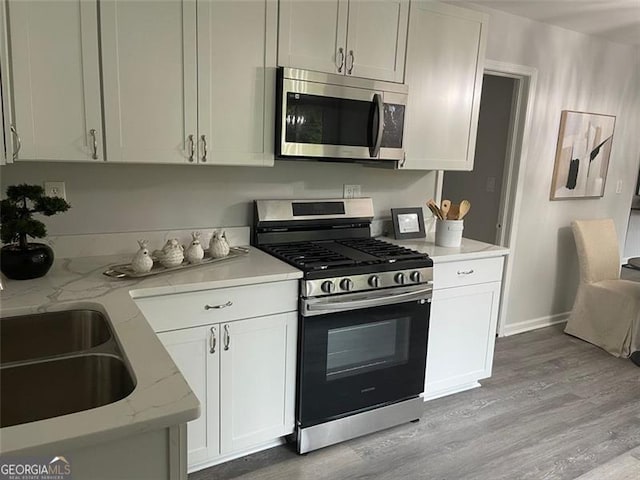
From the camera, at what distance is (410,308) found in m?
2.56

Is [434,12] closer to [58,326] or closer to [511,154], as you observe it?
[511,154]

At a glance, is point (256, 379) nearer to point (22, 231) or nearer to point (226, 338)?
point (226, 338)

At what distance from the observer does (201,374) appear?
209cm

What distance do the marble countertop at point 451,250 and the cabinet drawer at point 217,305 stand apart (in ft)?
2.99

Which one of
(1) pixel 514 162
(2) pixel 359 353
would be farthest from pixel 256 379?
(1) pixel 514 162

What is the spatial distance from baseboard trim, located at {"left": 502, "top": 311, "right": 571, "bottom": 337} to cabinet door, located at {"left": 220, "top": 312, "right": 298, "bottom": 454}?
8.04 feet

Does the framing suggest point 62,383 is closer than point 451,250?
Yes

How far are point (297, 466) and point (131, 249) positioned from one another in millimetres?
1341

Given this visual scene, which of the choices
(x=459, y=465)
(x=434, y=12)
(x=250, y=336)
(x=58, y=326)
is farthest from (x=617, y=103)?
(x=58, y=326)

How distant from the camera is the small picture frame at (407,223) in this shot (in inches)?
121

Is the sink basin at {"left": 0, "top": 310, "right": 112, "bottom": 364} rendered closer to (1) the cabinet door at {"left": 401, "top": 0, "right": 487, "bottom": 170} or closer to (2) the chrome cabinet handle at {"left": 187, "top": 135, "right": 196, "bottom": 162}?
(2) the chrome cabinet handle at {"left": 187, "top": 135, "right": 196, "bottom": 162}

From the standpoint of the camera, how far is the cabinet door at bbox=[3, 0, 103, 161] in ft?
5.95

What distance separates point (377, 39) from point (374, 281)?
4.18 feet

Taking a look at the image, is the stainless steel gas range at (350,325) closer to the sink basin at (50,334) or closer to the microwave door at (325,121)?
the microwave door at (325,121)
